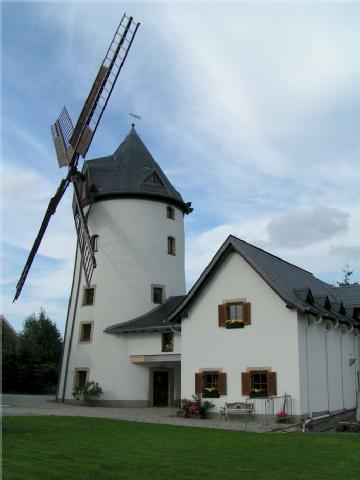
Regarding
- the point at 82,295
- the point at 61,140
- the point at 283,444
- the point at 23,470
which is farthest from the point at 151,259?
the point at 23,470

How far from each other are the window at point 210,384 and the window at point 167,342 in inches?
181

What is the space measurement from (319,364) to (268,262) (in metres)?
4.67

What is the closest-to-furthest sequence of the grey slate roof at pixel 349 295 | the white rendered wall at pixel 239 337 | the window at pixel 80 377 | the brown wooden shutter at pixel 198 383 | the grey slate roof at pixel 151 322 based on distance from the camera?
the white rendered wall at pixel 239 337 < the brown wooden shutter at pixel 198 383 < the grey slate roof at pixel 151 322 < the grey slate roof at pixel 349 295 < the window at pixel 80 377

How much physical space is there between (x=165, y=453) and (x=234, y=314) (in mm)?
11578

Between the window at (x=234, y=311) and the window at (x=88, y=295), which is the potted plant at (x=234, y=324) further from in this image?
the window at (x=88, y=295)

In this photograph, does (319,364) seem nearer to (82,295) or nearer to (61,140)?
(82,295)

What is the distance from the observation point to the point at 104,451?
36.6 feet

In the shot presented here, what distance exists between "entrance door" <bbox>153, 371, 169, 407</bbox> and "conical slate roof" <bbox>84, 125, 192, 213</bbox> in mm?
9743

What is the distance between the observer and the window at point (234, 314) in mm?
21906

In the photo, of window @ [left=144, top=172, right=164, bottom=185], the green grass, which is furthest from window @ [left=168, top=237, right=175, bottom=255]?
the green grass

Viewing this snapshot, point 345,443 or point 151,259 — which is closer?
point 345,443

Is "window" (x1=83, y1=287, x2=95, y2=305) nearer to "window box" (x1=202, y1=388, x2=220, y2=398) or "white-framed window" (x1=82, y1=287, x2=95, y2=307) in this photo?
"white-framed window" (x1=82, y1=287, x2=95, y2=307)

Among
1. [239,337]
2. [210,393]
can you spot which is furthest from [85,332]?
[239,337]

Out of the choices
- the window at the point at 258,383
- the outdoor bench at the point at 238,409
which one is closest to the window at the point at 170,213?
the window at the point at 258,383
